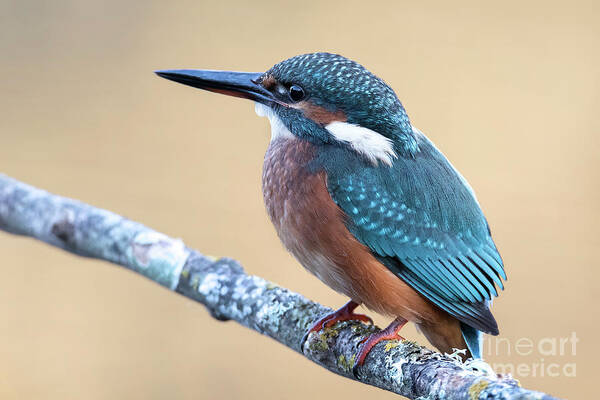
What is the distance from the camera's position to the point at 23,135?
422 centimetres

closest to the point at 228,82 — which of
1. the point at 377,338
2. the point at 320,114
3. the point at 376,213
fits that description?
the point at 320,114

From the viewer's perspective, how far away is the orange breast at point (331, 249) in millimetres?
2074

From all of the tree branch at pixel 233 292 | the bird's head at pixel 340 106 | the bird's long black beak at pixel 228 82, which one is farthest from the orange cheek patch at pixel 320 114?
the tree branch at pixel 233 292

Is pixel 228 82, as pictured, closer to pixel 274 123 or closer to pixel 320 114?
pixel 274 123

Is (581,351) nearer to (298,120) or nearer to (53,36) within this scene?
(298,120)

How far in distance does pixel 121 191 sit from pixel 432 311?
237 cm

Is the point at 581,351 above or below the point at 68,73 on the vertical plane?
below

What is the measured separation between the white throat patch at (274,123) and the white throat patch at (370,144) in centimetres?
21

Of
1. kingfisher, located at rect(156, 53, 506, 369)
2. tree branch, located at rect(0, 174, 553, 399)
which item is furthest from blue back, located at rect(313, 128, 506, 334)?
tree branch, located at rect(0, 174, 553, 399)

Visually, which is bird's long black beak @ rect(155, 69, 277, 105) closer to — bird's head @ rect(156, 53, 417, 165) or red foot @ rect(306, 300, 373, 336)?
bird's head @ rect(156, 53, 417, 165)

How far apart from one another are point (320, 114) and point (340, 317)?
598 mm

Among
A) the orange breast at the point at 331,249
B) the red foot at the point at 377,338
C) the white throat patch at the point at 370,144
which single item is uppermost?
the white throat patch at the point at 370,144

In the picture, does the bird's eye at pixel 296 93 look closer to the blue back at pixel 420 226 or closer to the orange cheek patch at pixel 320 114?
the orange cheek patch at pixel 320 114

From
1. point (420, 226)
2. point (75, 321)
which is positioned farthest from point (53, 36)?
point (420, 226)
